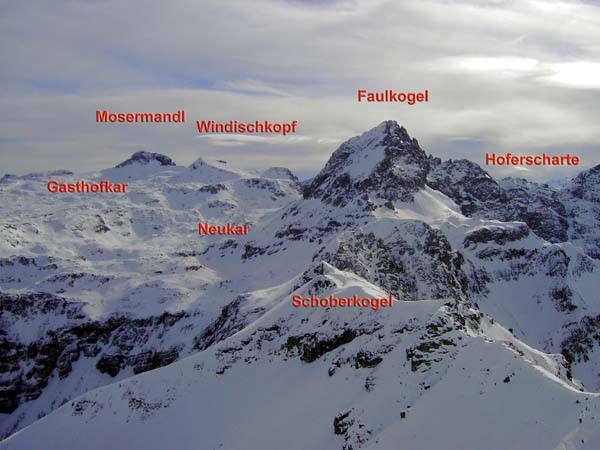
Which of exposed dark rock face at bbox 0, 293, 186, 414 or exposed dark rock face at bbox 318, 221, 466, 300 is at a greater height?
exposed dark rock face at bbox 318, 221, 466, 300

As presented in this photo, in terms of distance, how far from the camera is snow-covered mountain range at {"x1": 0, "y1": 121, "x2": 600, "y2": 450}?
3528cm

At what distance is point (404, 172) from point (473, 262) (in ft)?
150

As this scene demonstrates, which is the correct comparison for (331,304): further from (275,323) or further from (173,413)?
(173,413)

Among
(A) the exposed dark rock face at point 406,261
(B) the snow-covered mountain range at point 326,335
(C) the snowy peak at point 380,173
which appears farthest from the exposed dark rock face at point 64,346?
(C) the snowy peak at point 380,173

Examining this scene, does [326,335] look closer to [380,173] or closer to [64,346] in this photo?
[64,346]

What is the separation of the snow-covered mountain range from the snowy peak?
3.07 feet

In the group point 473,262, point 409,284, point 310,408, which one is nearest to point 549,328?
point 473,262

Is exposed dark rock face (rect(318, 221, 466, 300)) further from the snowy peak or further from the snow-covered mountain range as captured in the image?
the snowy peak

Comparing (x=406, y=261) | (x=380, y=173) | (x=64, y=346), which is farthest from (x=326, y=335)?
(x=380, y=173)

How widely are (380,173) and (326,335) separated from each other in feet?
418

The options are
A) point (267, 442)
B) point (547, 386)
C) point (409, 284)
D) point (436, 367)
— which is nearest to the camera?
point (547, 386)

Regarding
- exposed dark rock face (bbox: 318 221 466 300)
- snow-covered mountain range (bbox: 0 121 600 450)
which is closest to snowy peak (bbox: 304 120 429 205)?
snow-covered mountain range (bbox: 0 121 600 450)

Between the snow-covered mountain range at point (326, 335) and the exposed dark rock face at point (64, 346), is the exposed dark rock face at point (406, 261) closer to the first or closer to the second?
the snow-covered mountain range at point (326, 335)

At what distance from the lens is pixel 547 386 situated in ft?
105
